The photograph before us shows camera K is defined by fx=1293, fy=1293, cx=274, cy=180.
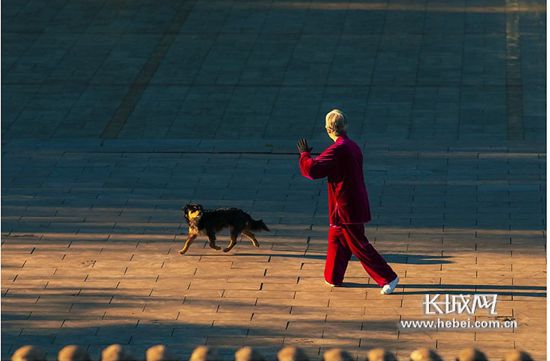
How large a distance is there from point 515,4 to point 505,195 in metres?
9.48

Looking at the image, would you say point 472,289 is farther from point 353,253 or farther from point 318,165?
point 318,165

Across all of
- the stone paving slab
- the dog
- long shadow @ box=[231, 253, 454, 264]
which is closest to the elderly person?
the stone paving slab

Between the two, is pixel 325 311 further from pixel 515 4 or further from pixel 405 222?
pixel 515 4

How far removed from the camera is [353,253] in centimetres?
1140

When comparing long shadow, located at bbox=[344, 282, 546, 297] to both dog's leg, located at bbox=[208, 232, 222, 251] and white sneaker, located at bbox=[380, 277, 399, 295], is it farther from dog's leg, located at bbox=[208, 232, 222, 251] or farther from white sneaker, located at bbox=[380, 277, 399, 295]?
dog's leg, located at bbox=[208, 232, 222, 251]

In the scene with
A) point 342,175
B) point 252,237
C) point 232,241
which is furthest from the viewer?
point 252,237

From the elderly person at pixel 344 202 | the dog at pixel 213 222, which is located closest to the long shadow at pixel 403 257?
the dog at pixel 213 222

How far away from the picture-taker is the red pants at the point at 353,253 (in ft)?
37.1

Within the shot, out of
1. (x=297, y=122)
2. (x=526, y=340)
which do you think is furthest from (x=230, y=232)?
(x=297, y=122)

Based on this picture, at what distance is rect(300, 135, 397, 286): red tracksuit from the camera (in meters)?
11.1

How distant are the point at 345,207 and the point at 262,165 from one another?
4454 mm

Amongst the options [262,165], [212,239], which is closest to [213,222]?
[212,239]

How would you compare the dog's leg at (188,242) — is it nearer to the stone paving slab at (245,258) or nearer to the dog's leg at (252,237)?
the stone paving slab at (245,258)

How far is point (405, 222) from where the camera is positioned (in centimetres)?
1345
